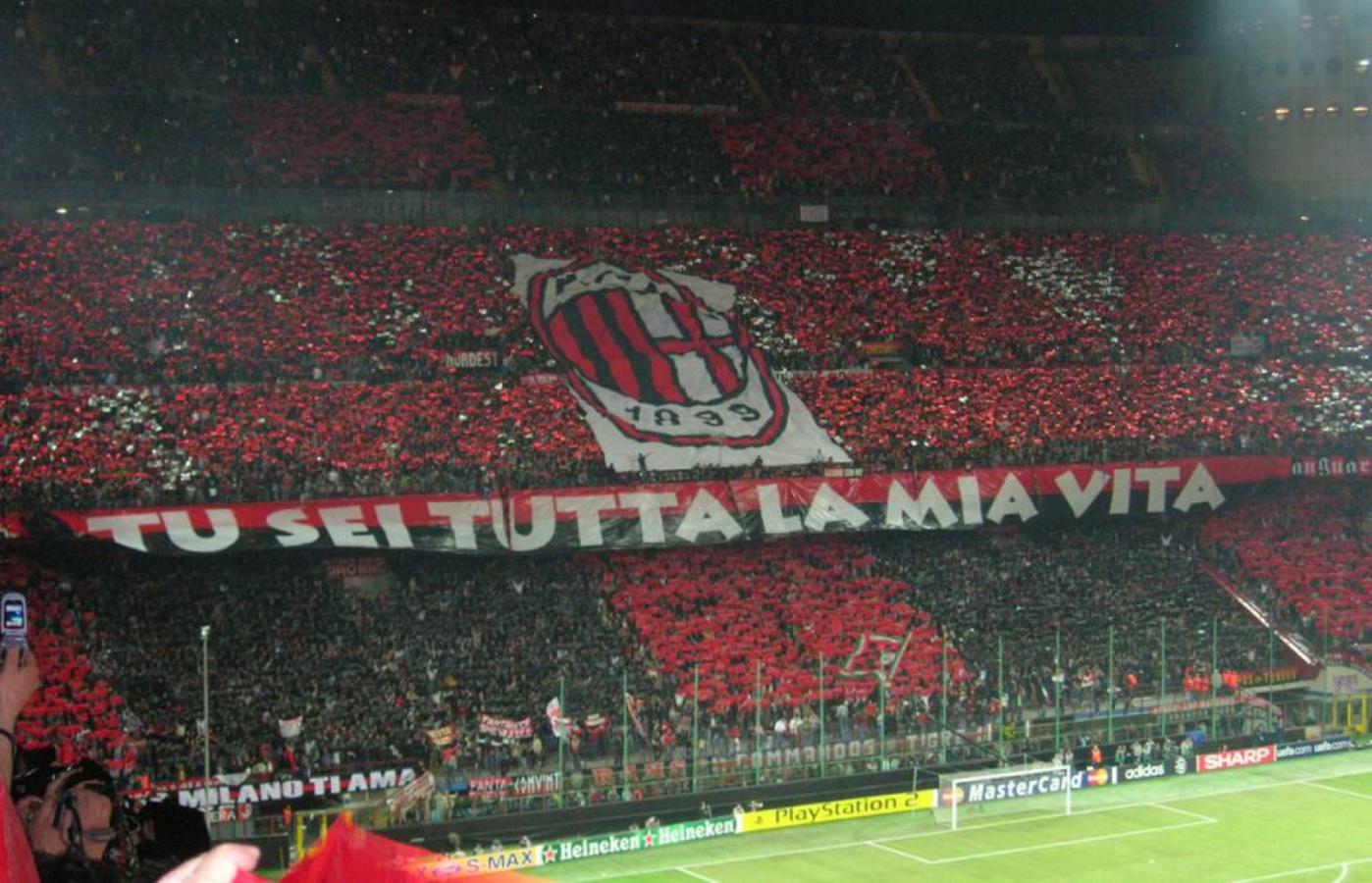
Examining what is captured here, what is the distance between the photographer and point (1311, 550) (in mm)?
48281

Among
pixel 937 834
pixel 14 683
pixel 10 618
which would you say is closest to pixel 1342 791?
pixel 937 834

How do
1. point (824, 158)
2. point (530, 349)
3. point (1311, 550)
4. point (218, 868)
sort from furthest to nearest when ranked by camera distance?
point (824, 158)
point (1311, 550)
point (530, 349)
point (218, 868)

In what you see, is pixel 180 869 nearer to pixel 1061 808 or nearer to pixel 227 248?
pixel 1061 808

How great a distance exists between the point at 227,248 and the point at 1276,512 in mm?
30964

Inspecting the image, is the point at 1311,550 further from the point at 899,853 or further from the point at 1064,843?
the point at 899,853

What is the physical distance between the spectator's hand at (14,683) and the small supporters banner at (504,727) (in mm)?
29694

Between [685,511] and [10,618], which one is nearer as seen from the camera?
[10,618]

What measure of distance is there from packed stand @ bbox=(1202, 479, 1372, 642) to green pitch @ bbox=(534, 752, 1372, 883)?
7549 mm

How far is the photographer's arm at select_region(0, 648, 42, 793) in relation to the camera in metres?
5.39

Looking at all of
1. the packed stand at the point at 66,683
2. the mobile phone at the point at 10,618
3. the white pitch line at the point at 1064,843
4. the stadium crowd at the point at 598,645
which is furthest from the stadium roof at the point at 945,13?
the mobile phone at the point at 10,618

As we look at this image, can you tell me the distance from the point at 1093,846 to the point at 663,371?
730 inches

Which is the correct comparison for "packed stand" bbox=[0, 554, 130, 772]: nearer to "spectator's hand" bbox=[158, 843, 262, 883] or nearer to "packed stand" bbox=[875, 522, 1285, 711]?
"packed stand" bbox=[875, 522, 1285, 711]

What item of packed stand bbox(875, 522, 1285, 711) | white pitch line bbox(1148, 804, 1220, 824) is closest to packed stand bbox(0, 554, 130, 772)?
packed stand bbox(875, 522, 1285, 711)

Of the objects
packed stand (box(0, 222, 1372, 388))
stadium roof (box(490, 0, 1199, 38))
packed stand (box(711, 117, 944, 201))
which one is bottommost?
packed stand (box(0, 222, 1372, 388))
